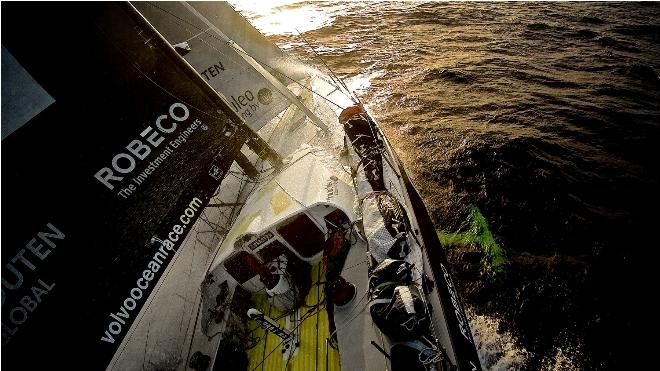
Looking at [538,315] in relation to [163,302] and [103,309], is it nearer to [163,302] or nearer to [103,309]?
[163,302]

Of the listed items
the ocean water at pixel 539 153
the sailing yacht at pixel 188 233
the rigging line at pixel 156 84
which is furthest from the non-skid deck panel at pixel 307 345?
the rigging line at pixel 156 84

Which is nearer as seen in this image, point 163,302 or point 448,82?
point 163,302

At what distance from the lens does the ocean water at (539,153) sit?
4.54 metres

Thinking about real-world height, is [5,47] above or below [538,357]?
above

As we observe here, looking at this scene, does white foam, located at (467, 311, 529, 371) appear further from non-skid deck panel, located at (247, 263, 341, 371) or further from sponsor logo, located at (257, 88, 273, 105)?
sponsor logo, located at (257, 88, 273, 105)

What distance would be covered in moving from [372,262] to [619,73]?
10971 mm

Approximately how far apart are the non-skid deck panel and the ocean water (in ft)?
7.23

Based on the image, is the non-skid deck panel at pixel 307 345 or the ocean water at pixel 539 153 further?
the ocean water at pixel 539 153

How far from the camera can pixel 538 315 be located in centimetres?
461

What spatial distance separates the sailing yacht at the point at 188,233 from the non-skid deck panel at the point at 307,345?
2 cm

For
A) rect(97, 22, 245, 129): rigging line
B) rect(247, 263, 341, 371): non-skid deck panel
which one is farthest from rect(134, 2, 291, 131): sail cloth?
rect(247, 263, 341, 371): non-skid deck panel

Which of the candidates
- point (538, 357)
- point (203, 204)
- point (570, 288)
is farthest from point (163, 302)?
point (570, 288)

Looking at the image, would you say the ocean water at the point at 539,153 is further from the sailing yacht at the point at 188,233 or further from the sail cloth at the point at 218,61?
the sailing yacht at the point at 188,233

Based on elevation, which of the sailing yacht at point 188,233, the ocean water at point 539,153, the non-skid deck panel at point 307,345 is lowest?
the ocean water at point 539,153
